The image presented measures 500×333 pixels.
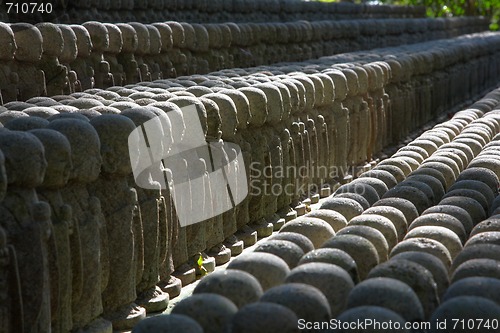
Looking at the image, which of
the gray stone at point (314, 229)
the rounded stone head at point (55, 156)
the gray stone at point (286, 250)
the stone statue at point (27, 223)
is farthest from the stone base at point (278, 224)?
the stone statue at point (27, 223)

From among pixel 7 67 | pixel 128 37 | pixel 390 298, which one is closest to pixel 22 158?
pixel 390 298

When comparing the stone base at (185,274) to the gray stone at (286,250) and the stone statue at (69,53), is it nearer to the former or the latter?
the gray stone at (286,250)

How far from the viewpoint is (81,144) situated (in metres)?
5.52

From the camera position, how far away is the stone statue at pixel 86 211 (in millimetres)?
5531

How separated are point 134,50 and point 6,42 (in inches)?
112

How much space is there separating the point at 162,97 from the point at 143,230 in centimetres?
148

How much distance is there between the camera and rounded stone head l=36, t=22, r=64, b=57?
28.2 feet

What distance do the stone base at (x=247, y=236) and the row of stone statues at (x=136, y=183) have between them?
0.01 meters

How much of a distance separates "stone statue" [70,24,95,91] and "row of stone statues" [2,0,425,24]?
1628 mm

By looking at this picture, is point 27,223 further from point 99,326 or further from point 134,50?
point 134,50

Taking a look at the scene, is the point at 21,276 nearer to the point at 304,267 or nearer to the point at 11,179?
the point at 11,179

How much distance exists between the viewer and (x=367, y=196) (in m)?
6.46

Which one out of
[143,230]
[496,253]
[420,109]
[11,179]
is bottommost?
[420,109]

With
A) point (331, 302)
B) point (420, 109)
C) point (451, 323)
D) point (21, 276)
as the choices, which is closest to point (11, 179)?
point (21, 276)
